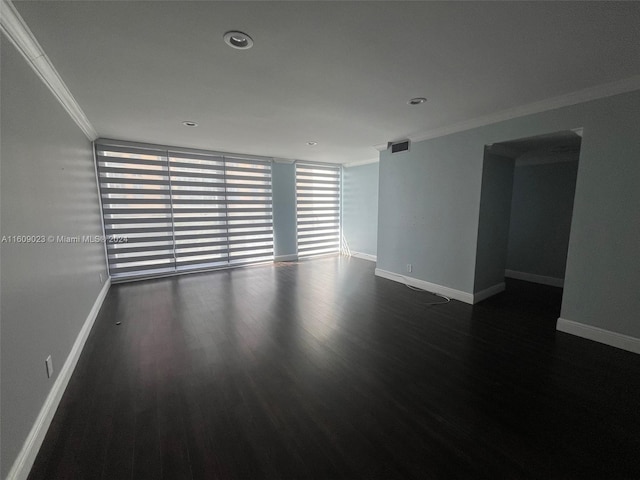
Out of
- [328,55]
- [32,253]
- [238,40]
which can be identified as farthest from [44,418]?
[328,55]

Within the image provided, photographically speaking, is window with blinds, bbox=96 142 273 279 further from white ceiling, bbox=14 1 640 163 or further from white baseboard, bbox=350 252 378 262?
white baseboard, bbox=350 252 378 262

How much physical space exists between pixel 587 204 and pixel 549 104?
1.15 metres

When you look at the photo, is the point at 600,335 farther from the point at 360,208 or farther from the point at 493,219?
the point at 360,208

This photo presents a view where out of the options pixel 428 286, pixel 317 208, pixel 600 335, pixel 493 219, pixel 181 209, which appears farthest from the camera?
pixel 317 208

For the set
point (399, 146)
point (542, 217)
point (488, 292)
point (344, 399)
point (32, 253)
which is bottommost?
point (344, 399)

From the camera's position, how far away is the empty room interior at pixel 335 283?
1.50 metres

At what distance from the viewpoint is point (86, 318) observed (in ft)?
9.68

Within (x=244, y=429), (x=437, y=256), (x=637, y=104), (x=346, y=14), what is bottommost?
(x=244, y=429)

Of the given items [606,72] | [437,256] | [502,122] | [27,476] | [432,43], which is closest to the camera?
[27,476]

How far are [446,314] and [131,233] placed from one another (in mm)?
5377

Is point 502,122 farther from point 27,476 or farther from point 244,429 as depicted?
point 27,476

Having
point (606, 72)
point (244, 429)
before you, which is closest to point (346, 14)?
point (606, 72)

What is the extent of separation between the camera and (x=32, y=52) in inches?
71.9

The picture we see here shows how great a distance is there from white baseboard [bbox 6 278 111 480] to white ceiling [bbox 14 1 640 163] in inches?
95.6
